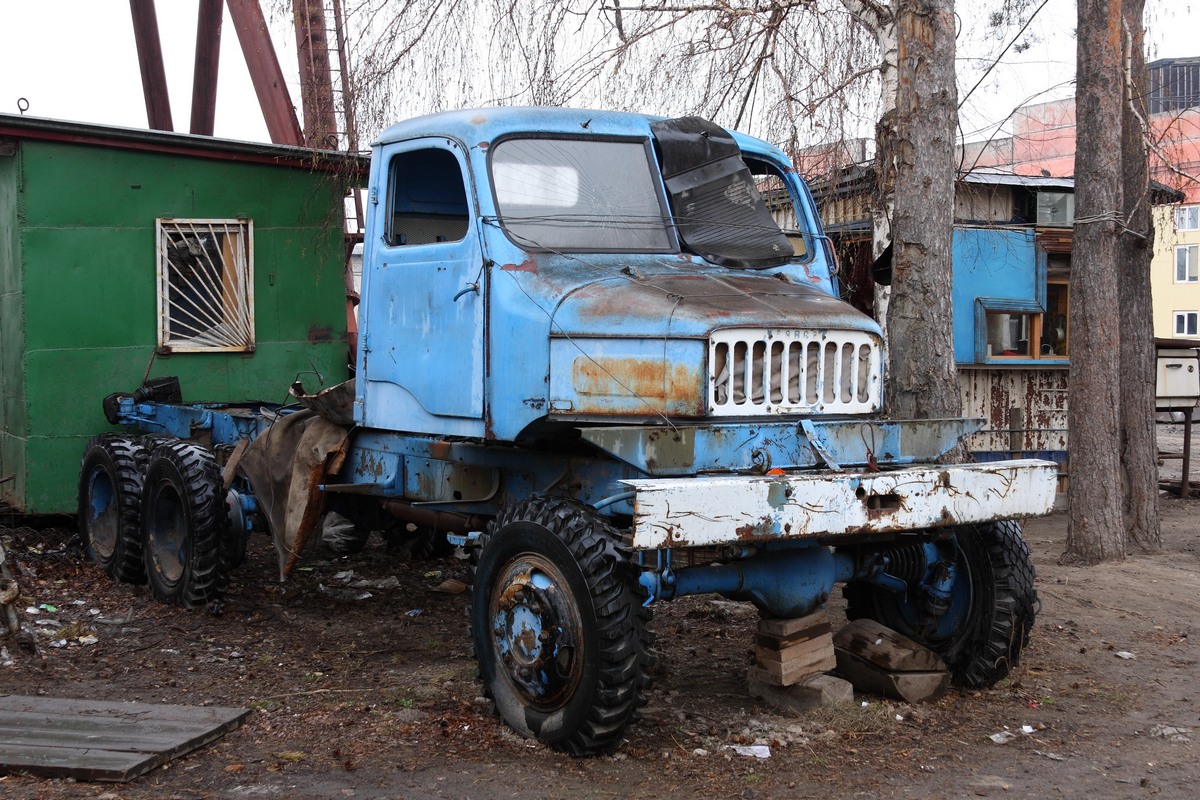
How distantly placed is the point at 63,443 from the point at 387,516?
3187 millimetres

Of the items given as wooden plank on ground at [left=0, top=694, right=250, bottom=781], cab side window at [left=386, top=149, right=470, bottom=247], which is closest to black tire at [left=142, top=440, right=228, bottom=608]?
wooden plank on ground at [left=0, top=694, right=250, bottom=781]

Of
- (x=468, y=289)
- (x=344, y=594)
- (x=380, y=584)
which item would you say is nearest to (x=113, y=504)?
(x=344, y=594)

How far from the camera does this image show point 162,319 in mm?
9148

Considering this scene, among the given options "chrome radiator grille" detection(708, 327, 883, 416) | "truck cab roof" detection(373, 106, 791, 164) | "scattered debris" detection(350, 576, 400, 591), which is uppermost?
"truck cab roof" detection(373, 106, 791, 164)

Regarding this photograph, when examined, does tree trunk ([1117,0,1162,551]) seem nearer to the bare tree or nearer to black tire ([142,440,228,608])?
the bare tree

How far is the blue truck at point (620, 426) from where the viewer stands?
186 inches

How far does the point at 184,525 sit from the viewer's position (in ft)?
25.0

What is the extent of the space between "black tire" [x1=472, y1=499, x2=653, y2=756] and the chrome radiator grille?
76 centimetres

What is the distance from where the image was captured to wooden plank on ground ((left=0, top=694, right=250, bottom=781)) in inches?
181

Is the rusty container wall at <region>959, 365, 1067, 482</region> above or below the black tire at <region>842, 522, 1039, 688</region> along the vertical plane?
above

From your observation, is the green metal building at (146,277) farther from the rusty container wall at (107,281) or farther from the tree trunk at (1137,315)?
the tree trunk at (1137,315)

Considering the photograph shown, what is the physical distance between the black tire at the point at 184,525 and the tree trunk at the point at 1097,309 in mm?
6358

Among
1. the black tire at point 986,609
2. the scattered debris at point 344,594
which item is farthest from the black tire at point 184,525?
the black tire at point 986,609

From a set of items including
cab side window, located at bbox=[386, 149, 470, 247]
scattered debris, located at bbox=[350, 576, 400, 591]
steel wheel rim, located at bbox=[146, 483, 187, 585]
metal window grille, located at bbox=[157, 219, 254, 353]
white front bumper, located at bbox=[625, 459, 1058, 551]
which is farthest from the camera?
metal window grille, located at bbox=[157, 219, 254, 353]
